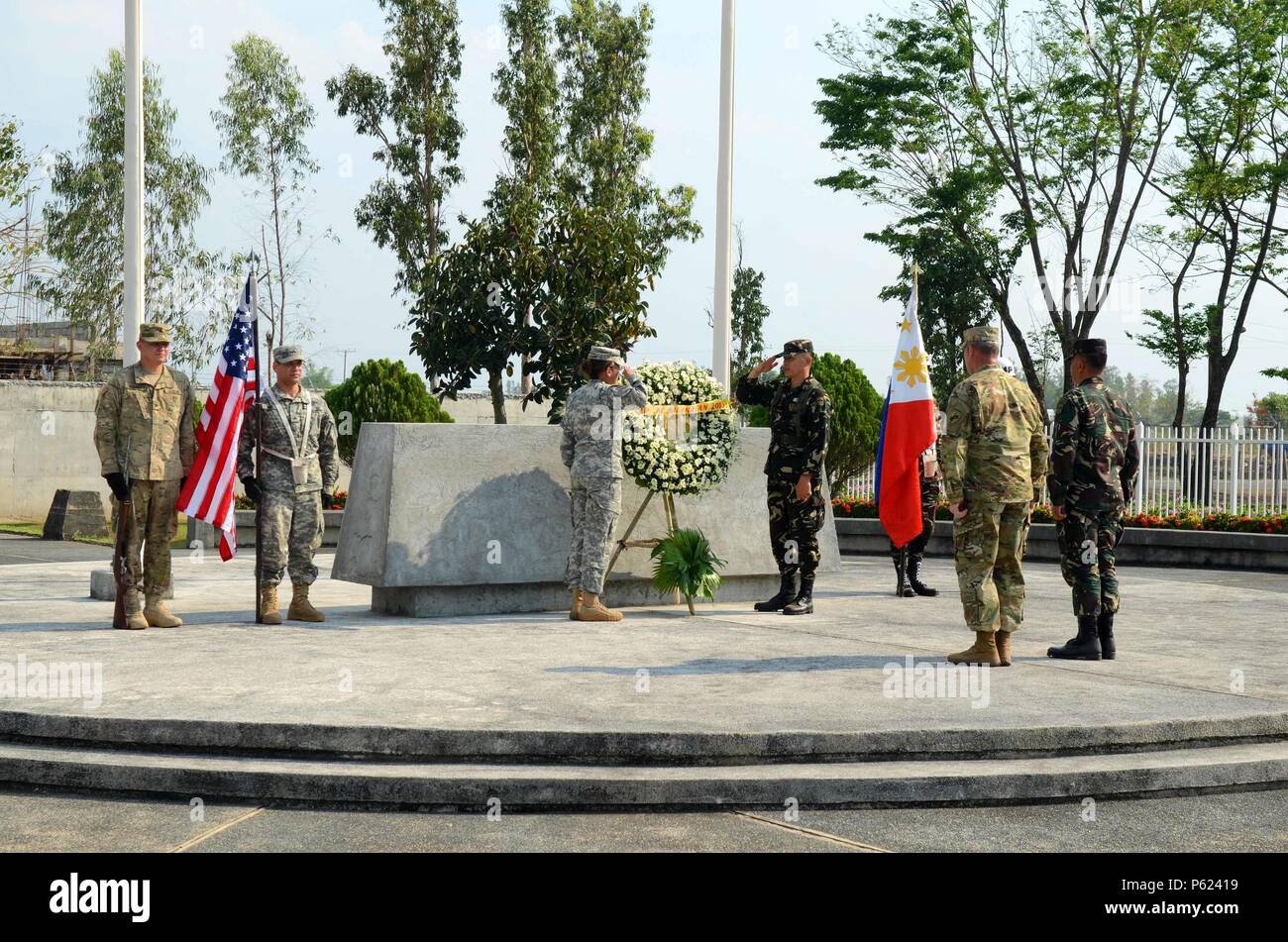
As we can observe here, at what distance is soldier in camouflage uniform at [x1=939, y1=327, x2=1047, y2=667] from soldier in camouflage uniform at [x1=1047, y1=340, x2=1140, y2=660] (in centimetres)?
27

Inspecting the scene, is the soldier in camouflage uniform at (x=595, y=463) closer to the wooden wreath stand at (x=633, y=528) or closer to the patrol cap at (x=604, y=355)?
the patrol cap at (x=604, y=355)

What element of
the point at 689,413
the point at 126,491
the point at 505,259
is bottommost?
the point at 126,491

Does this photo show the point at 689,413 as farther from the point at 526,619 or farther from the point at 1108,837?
the point at 1108,837

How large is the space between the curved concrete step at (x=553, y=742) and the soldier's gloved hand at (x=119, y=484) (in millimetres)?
3097

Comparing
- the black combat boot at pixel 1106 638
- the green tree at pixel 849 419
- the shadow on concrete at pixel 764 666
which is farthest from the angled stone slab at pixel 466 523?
the green tree at pixel 849 419

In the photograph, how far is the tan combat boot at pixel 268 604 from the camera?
1008cm

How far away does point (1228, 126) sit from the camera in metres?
30.5

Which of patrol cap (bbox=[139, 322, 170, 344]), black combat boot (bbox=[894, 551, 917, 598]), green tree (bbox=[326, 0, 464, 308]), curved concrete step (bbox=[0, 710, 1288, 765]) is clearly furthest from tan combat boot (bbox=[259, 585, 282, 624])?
green tree (bbox=[326, 0, 464, 308])

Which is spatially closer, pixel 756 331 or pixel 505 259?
pixel 505 259

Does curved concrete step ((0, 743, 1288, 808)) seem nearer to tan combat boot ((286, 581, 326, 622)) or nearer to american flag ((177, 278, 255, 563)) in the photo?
american flag ((177, 278, 255, 563))

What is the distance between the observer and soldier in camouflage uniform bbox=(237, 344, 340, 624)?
10016mm
